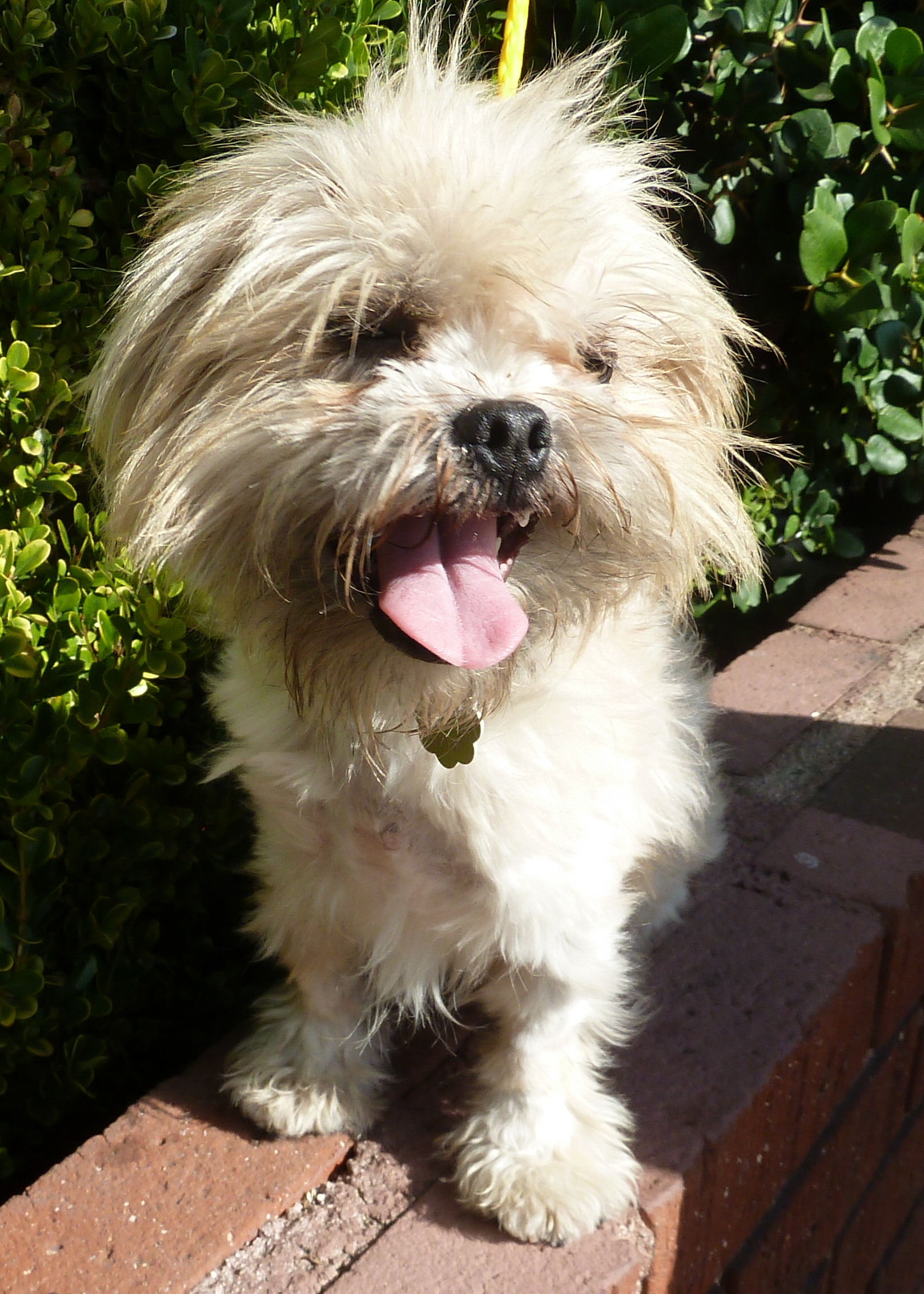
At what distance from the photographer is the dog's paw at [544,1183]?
1639 millimetres

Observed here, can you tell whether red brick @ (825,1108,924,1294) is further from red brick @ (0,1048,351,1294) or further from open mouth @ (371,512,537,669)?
open mouth @ (371,512,537,669)

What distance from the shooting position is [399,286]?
1.36 metres

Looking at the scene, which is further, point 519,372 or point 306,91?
point 306,91

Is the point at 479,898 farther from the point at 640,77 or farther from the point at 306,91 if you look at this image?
the point at 640,77

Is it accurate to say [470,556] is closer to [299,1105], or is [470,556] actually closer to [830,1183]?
[299,1105]

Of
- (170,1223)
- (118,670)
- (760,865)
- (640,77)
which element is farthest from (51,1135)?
(640,77)

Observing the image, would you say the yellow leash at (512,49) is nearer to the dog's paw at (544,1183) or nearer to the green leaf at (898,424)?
the dog's paw at (544,1183)

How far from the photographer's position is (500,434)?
1282 mm

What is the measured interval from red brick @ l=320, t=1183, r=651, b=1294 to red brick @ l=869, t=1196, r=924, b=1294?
1.30 meters

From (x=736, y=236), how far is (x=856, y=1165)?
2261 millimetres

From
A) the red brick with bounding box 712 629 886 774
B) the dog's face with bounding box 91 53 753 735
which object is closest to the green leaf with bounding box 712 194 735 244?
the red brick with bounding box 712 629 886 774

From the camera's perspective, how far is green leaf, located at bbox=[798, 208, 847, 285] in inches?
104

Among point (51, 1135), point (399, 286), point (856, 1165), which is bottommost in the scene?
point (856, 1165)

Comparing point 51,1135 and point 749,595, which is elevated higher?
point 749,595
